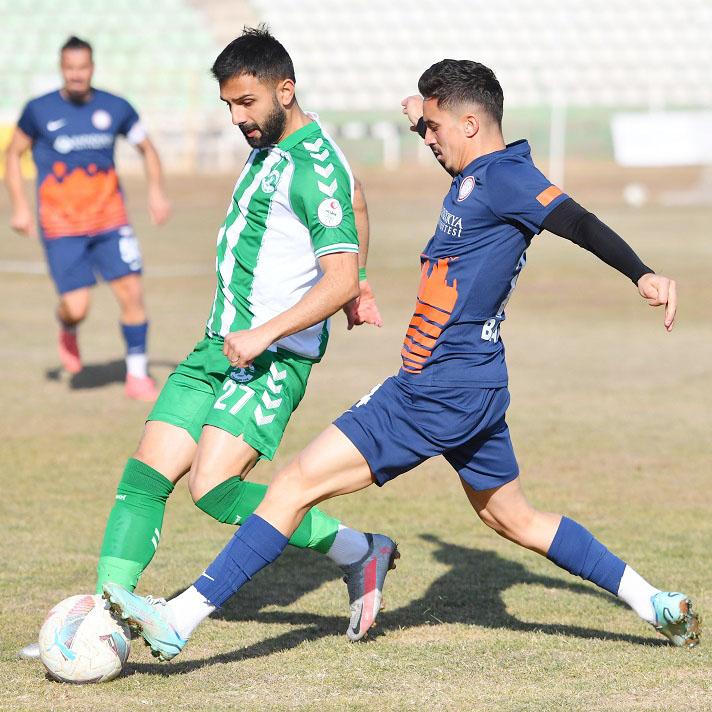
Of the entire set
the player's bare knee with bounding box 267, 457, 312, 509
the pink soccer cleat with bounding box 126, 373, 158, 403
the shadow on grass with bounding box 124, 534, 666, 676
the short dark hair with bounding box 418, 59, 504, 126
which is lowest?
the pink soccer cleat with bounding box 126, 373, 158, 403

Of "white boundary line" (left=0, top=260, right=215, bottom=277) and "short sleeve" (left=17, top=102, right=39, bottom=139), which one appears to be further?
"white boundary line" (left=0, top=260, right=215, bottom=277)

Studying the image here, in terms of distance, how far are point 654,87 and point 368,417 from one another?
161 ft

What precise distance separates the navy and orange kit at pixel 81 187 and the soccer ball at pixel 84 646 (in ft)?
19.0

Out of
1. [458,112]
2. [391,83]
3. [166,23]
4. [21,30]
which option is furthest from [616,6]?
[458,112]

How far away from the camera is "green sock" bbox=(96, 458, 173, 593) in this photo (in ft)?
14.6

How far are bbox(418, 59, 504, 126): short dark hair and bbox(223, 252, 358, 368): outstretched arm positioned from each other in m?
0.61

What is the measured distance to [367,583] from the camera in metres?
4.69

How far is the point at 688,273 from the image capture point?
60.6ft

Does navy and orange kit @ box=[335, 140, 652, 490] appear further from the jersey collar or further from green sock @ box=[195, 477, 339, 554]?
the jersey collar

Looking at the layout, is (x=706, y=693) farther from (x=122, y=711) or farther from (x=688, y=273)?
(x=688, y=273)

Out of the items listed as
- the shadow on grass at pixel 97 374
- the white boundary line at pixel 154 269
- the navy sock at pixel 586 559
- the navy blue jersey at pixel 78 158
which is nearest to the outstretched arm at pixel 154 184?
the navy blue jersey at pixel 78 158

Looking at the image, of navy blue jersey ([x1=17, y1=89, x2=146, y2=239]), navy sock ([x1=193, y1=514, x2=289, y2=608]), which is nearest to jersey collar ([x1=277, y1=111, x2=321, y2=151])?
navy sock ([x1=193, y1=514, x2=289, y2=608])

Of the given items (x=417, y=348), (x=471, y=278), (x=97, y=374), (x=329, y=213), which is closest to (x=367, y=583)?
(x=417, y=348)

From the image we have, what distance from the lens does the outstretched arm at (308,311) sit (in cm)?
410
